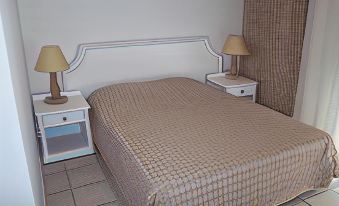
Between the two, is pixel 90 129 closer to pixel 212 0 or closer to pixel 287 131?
pixel 287 131

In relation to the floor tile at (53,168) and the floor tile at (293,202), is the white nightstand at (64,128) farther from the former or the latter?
the floor tile at (293,202)

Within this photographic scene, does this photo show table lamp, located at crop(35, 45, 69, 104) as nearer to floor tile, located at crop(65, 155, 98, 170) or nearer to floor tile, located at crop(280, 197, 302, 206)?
floor tile, located at crop(65, 155, 98, 170)

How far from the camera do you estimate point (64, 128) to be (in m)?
2.71

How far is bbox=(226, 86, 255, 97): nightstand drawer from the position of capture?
299 centimetres

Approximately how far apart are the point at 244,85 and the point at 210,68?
1.52 ft

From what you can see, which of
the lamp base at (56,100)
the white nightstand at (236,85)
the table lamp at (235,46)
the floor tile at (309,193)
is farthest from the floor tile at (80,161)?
the table lamp at (235,46)

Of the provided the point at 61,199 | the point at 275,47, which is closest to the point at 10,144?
the point at 61,199

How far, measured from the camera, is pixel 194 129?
1.87 meters

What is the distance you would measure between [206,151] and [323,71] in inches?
56.7

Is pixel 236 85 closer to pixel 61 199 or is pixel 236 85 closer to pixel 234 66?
pixel 234 66

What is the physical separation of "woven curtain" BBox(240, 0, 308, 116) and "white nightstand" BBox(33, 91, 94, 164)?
6.19 feet

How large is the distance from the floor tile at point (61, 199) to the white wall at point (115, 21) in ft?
3.30

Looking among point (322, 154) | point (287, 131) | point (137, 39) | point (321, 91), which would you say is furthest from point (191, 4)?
point (322, 154)

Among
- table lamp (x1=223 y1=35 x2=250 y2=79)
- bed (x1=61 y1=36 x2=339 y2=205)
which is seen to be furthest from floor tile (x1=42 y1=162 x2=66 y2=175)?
table lamp (x1=223 y1=35 x2=250 y2=79)
